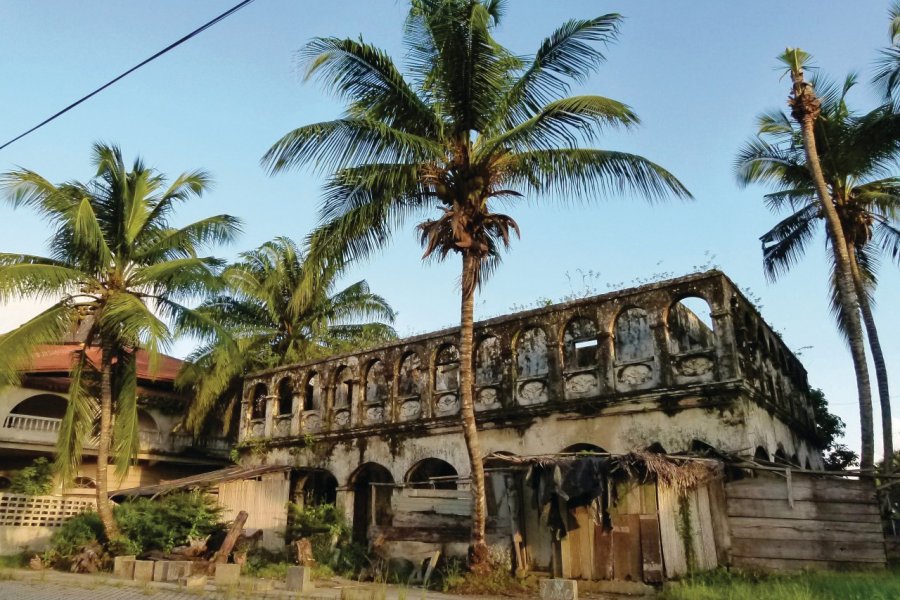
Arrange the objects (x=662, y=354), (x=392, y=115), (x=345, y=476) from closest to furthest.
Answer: (x=392, y=115)
(x=662, y=354)
(x=345, y=476)

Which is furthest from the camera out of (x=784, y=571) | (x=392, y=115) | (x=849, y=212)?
(x=849, y=212)

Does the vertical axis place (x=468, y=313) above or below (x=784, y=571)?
above

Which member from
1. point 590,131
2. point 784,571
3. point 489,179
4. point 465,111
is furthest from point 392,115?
point 784,571

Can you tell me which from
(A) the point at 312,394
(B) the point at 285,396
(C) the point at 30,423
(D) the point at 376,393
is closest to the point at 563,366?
(D) the point at 376,393

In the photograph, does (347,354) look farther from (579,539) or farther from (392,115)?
(579,539)

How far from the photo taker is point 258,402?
71.2 feet

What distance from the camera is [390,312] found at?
969 inches

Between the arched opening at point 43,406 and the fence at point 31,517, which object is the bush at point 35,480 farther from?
the arched opening at point 43,406

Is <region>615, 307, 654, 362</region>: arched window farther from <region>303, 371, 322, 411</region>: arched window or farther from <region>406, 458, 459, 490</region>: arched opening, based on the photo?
<region>303, 371, 322, 411</region>: arched window

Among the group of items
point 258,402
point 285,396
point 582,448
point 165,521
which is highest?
point 285,396

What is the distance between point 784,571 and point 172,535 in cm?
1225

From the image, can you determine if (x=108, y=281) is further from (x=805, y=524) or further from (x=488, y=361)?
(x=805, y=524)

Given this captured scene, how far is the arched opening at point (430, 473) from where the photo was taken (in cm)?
1669

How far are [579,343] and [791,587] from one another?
818 centimetres
